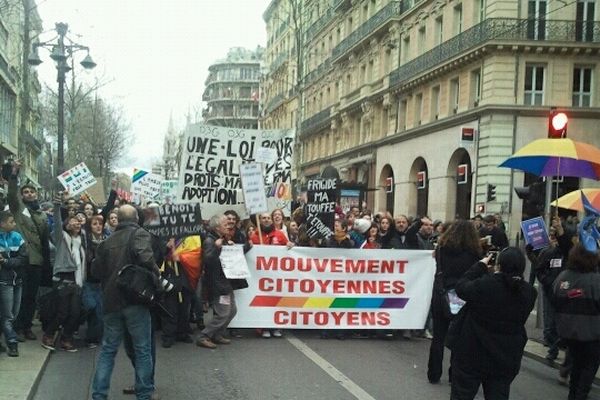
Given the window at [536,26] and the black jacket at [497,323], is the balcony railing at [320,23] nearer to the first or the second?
the window at [536,26]

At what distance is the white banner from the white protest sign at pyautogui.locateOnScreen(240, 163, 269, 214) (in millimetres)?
601

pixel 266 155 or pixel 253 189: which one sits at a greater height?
pixel 266 155

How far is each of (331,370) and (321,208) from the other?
366cm

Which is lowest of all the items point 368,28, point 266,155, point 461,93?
point 266,155

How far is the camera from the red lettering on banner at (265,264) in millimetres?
9477

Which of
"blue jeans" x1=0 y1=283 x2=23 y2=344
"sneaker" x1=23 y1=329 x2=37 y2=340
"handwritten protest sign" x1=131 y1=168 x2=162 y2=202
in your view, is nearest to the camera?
"blue jeans" x1=0 y1=283 x2=23 y2=344

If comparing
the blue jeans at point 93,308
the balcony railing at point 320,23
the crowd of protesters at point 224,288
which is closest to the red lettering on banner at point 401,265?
the crowd of protesters at point 224,288

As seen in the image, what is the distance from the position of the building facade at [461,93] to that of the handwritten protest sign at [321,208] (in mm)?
17588

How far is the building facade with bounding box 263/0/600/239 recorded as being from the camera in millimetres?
29500

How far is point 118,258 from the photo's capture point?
226 inches

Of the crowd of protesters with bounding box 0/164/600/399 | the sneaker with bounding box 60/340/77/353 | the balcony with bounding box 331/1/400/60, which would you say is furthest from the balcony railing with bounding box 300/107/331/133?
the sneaker with bounding box 60/340/77/353

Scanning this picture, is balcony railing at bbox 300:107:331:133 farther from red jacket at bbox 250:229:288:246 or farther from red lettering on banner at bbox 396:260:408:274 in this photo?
red lettering on banner at bbox 396:260:408:274

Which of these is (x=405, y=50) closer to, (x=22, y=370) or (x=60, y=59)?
Result: (x=60, y=59)

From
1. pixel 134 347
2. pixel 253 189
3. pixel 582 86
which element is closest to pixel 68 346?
pixel 134 347
